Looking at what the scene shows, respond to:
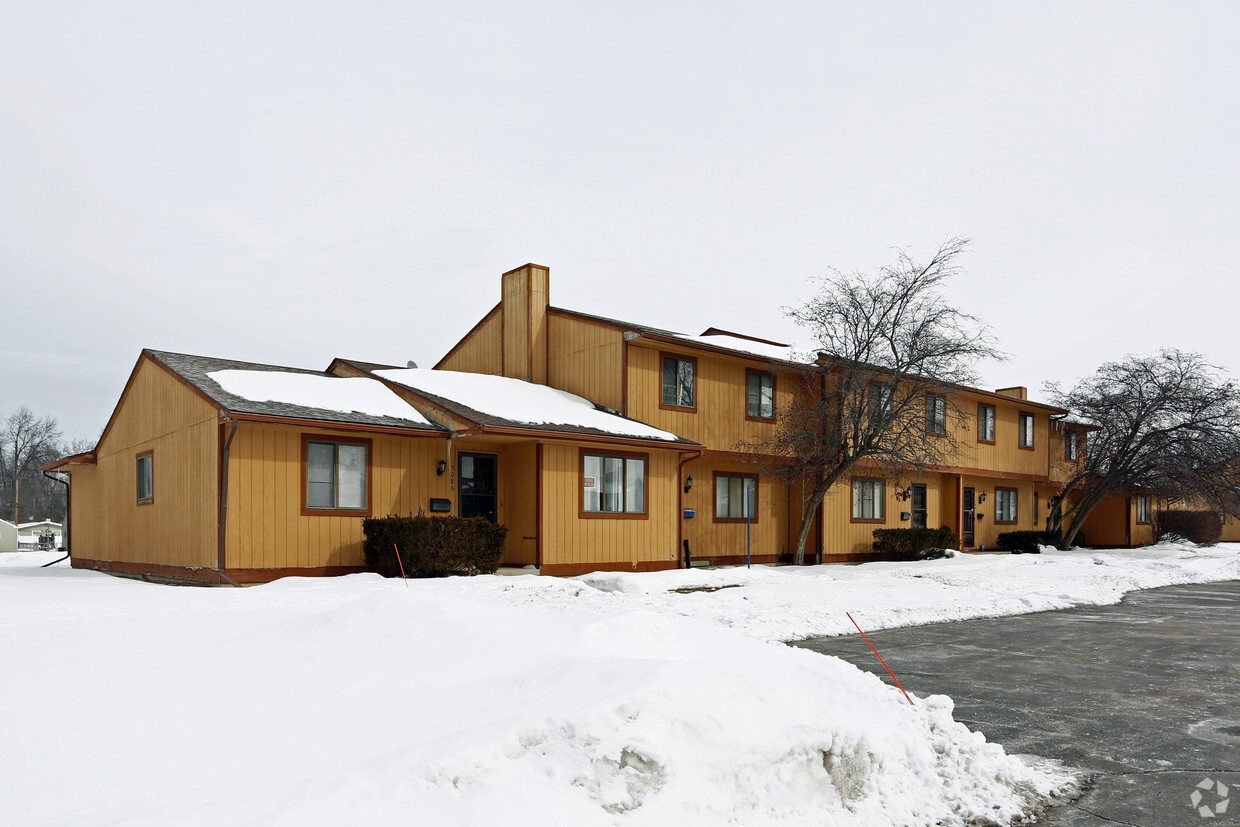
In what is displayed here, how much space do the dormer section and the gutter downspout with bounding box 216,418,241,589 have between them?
31.2ft

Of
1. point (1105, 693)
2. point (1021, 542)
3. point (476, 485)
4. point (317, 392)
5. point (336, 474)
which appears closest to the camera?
point (1105, 693)

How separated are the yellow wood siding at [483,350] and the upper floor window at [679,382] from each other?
530 cm

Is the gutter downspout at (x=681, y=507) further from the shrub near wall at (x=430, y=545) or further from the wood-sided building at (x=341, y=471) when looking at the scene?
the shrub near wall at (x=430, y=545)

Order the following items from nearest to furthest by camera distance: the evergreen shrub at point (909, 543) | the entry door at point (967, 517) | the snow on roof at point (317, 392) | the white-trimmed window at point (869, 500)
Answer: the snow on roof at point (317, 392) → the evergreen shrub at point (909, 543) → the white-trimmed window at point (869, 500) → the entry door at point (967, 517)

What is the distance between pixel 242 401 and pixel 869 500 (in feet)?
57.1

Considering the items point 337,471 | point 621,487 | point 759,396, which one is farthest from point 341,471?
point 759,396

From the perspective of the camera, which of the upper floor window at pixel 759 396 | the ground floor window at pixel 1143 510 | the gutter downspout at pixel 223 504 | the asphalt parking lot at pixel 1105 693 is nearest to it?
the asphalt parking lot at pixel 1105 693

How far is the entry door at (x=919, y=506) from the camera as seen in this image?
2797 centimetres

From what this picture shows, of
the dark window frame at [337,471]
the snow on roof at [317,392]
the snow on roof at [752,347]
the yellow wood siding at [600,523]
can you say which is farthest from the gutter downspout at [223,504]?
the snow on roof at [752,347]

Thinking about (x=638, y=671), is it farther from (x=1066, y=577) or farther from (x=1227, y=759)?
(x=1066, y=577)

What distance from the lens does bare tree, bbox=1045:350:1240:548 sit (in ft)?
101

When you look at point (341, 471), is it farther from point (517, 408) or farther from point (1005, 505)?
point (1005, 505)

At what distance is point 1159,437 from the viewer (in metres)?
31.3

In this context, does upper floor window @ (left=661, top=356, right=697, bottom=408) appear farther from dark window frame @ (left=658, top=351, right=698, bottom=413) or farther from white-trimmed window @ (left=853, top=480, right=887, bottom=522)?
white-trimmed window @ (left=853, top=480, right=887, bottom=522)
